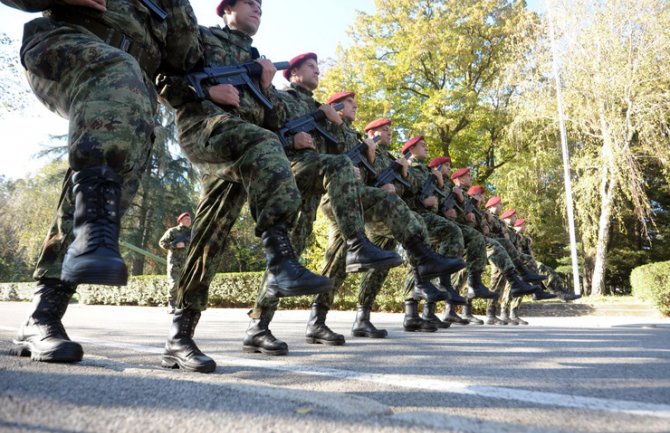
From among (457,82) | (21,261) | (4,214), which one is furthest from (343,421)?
(21,261)

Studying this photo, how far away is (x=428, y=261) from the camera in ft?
12.6

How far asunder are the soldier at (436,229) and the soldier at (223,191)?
3177 millimetres

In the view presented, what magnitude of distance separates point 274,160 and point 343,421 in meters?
1.50

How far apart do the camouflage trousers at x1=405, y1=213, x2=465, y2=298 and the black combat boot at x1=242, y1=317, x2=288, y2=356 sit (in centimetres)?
275

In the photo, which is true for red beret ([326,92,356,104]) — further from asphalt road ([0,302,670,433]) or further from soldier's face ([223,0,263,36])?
asphalt road ([0,302,670,433])

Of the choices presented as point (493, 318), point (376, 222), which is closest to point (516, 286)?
point (493, 318)

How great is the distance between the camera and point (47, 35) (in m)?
1.99

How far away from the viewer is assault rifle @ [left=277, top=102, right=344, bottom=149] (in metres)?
3.62

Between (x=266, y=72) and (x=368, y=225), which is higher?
(x=266, y=72)

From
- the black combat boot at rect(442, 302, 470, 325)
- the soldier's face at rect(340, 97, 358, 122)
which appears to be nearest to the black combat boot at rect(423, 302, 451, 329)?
the black combat boot at rect(442, 302, 470, 325)

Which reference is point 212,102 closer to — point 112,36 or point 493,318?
point 112,36

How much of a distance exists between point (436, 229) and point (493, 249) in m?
2.42

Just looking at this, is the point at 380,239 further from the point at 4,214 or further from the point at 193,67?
the point at 4,214

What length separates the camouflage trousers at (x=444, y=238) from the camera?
590 centimetres
